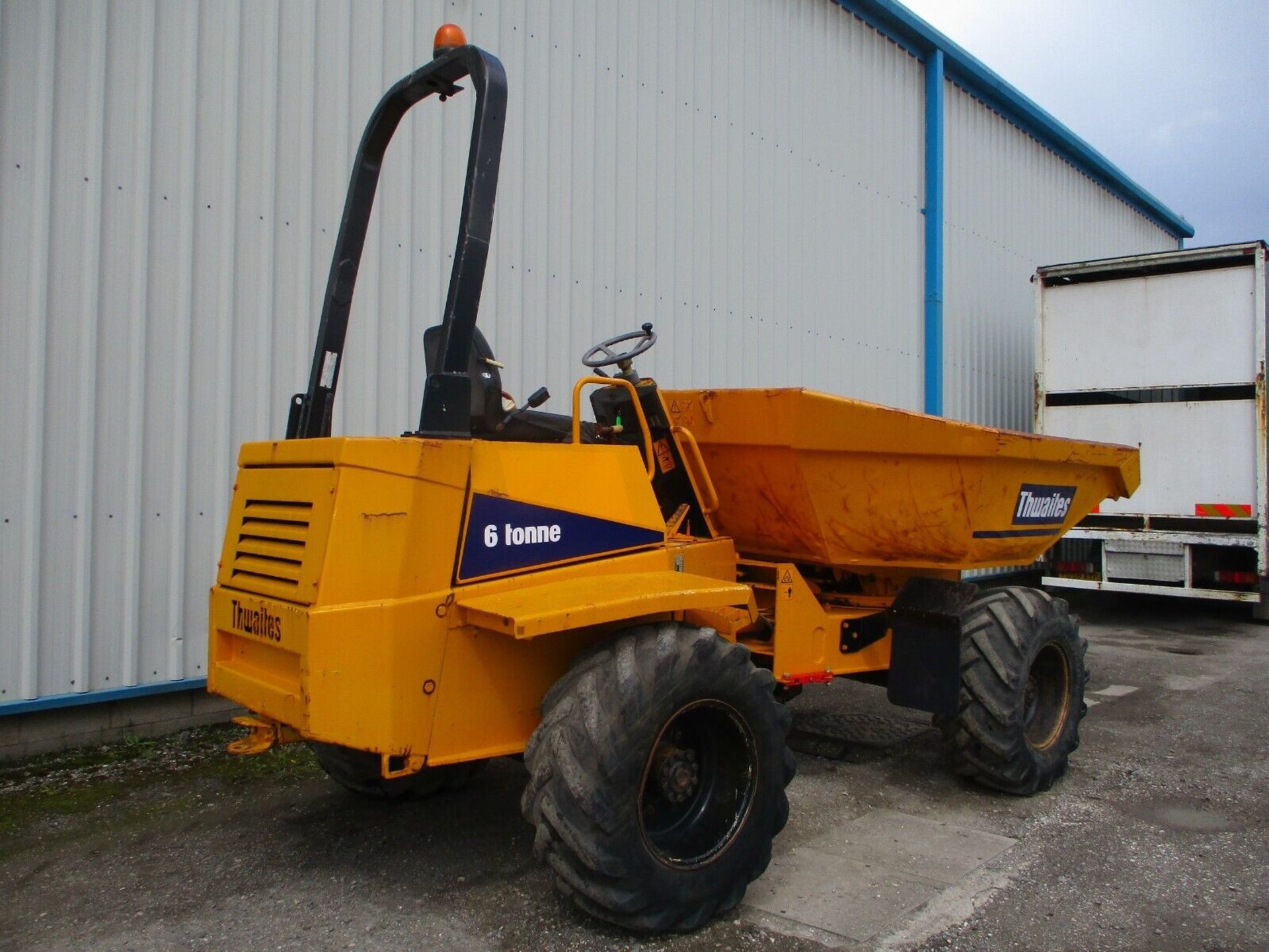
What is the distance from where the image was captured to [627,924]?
3246 millimetres

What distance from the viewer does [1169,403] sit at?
1098 cm

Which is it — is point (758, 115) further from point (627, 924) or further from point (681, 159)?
point (627, 924)

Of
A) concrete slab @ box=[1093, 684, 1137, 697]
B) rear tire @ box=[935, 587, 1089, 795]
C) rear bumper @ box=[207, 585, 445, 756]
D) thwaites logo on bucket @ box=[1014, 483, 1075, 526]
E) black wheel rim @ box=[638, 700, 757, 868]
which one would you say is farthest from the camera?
concrete slab @ box=[1093, 684, 1137, 697]

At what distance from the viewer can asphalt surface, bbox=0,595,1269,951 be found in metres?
3.43

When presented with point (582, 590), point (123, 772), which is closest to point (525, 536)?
point (582, 590)

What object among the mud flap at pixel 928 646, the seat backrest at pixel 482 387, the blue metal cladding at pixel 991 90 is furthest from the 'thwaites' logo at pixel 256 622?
the blue metal cladding at pixel 991 90

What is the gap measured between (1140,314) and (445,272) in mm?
8186

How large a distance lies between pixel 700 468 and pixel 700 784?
5.07 ft

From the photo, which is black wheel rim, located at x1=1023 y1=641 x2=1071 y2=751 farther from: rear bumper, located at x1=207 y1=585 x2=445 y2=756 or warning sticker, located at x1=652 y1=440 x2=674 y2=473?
rear bumper, located at x1=207 y1=585 x2=445 y2=756

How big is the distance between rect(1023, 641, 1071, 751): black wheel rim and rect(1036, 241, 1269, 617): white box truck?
595 centimetres

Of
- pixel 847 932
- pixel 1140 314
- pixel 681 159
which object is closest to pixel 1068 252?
pixel 1140 314

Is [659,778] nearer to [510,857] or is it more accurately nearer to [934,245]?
[510,857]

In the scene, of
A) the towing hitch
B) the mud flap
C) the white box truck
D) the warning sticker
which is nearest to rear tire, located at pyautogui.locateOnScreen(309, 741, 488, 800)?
the towing hitch

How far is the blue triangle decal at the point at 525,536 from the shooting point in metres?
3.41
